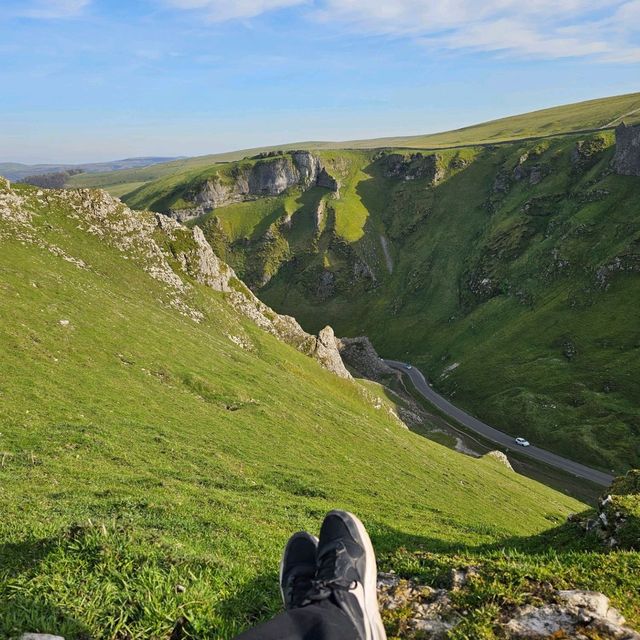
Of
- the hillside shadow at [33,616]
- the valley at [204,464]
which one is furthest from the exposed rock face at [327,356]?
the hillside shadow at [33,616]

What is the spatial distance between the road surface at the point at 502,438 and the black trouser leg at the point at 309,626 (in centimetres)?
10786

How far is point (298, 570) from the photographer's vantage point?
688 centimetres

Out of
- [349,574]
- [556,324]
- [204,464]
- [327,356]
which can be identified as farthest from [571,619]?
[556,324]

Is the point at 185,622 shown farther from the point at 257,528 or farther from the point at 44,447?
the point at 44,447

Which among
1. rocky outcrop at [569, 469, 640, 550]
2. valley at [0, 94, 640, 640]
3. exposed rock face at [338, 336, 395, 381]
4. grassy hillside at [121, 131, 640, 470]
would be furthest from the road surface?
rocky outcrop at [569, 469, 640, 550]

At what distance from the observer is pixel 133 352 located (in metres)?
38.4

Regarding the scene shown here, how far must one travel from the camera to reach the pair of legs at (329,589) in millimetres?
5219

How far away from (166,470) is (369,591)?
19.2 meters

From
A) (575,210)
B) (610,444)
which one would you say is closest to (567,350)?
(610,444)

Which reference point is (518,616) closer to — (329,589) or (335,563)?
(335,563)

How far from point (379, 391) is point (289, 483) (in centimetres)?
7625

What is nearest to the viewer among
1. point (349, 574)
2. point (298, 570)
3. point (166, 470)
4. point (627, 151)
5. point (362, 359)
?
point (349, 574)

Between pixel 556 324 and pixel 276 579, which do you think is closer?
pixel 276 579

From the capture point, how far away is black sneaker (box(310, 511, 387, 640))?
5.85 metres
